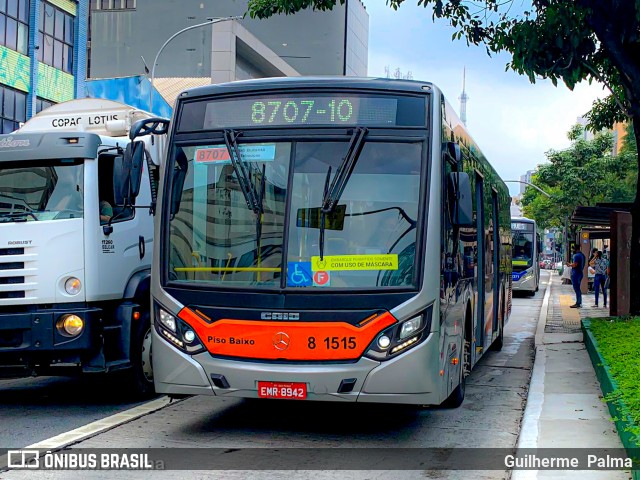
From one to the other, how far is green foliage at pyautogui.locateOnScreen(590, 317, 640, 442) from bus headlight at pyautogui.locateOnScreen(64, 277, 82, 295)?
514 centimetres

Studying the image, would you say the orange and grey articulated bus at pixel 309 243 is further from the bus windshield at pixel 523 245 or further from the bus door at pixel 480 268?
the bus windshield at pixel 523 245

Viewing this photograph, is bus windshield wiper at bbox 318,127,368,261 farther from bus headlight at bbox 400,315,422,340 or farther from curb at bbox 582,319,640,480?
curb at bbox 582,319,640,480

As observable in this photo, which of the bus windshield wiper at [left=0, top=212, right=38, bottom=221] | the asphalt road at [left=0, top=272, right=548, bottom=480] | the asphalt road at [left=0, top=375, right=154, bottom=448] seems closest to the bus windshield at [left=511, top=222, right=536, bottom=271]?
the asphalt road at [left=0, top=272, right=548, bottom=480]

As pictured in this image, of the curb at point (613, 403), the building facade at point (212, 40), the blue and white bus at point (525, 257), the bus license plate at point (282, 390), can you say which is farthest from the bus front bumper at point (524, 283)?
the bus license plate at point (282, 390)

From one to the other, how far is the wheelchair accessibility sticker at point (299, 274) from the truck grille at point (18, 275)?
9.14 feet

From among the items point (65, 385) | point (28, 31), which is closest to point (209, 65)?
point (28, 31)

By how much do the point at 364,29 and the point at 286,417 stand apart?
254ft

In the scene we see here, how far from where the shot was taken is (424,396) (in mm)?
7223

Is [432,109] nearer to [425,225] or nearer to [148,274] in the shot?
[425,225]

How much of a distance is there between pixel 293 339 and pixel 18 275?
3.06 meters

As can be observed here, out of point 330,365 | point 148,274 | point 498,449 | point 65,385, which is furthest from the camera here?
point 65,385

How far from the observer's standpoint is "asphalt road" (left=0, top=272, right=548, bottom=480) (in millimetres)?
6621

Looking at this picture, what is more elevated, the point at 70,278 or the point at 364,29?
the point at 364,29

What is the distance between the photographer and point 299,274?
7371 millimetres
